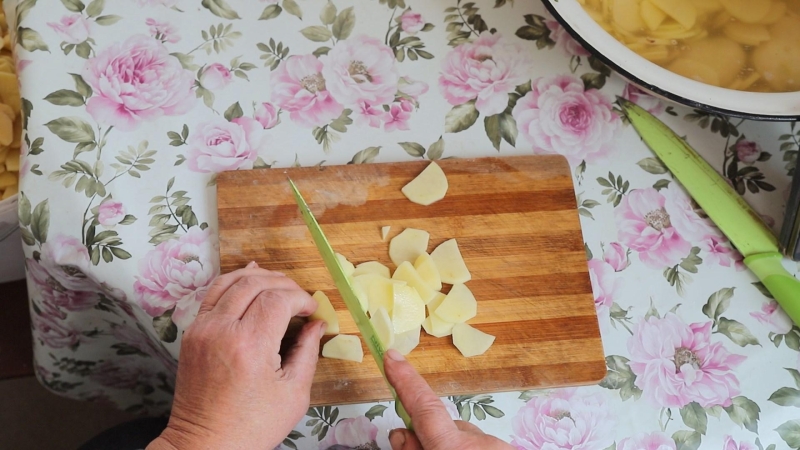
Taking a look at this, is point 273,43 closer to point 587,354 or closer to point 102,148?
point 102,148

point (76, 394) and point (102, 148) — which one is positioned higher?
point (102, 148)

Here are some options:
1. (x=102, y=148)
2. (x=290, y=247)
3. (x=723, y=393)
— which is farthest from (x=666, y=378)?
(x=102, y=148)

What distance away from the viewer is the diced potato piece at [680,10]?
926mm

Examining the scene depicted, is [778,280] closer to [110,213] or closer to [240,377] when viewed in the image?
[240,377]

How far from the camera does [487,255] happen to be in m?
0.95

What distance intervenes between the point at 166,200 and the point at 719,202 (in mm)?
853

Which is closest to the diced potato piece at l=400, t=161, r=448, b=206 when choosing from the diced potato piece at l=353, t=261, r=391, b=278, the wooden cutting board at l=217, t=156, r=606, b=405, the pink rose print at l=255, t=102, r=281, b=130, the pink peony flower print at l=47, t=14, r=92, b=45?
the wooden cutting board at l=217, t=156, r=606, b=405

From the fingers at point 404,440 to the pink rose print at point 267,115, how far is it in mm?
506

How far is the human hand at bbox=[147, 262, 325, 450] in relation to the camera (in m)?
0.77

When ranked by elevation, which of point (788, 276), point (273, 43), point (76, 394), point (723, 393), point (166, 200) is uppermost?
point (273, 43)

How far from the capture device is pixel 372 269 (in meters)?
0.91

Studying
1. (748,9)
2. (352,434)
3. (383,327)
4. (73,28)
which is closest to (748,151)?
(748,9)

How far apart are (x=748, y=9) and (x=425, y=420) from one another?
0.75 m

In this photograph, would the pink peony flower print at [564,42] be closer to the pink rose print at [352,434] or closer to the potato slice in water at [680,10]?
the potato slice in water at [680,10]
